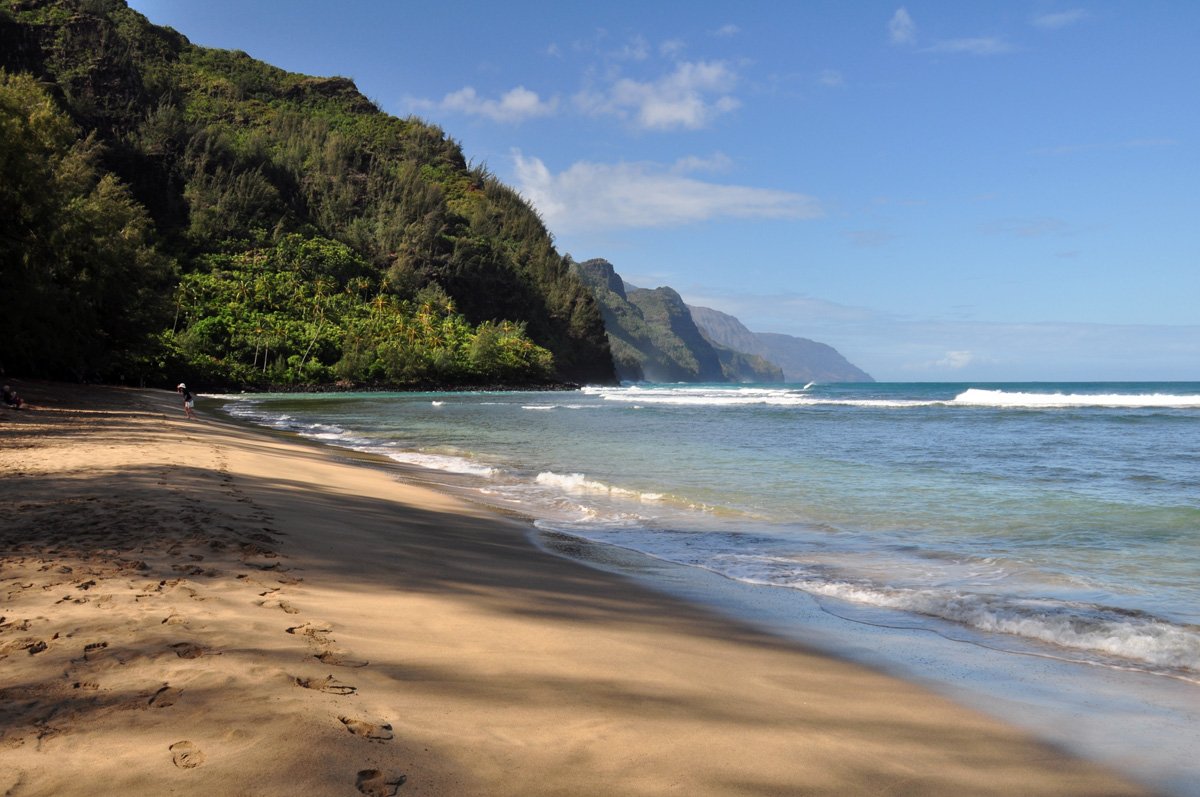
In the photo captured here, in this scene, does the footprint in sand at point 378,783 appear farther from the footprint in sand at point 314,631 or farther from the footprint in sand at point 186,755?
the footprint in sand at point 314,631

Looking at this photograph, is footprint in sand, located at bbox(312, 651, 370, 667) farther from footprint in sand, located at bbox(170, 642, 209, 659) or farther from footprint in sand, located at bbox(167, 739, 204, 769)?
footprint in sand, located at bbox(167, 739, 204, 769)

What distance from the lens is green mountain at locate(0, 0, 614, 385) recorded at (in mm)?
30766

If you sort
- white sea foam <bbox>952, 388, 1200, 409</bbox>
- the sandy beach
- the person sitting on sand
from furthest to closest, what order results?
white sea foam <bbox>952, 388, 1200, 409</bbox>, the person sitting on sand, the sandy beach

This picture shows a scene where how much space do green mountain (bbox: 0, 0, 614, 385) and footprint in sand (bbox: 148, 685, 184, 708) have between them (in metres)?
26.9

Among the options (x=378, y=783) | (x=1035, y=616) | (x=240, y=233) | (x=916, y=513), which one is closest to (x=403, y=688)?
(x=378, y=783)

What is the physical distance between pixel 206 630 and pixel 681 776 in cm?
244

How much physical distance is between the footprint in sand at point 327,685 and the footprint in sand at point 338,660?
0.23 m

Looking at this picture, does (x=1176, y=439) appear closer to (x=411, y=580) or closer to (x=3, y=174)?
(x=411, y=580)

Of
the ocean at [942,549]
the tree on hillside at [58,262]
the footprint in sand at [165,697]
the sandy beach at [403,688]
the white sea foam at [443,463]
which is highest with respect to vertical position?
the tree on hillside at [58,262]

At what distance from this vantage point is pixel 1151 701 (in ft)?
13.4

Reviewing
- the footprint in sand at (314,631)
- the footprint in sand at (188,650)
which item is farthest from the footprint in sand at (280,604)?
the footprint in sand at (188,650)

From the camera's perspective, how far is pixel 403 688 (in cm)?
317

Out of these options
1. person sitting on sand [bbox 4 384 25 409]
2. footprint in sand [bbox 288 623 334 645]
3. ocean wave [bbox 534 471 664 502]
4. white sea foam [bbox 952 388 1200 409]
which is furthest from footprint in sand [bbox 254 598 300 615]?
white sea foam [bbox 952 388 1200 409]

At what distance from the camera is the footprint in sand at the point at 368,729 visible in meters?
2.62
